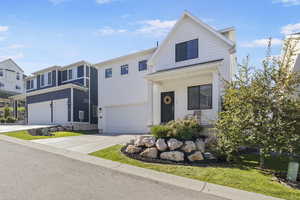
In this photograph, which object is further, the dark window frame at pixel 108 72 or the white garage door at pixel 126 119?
the dark window frame at pixel 108 72

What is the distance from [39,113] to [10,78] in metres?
23.9

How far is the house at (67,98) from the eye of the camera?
1873cm

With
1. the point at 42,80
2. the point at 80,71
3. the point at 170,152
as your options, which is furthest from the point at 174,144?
the point at 42,80

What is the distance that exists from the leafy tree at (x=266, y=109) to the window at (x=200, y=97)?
13.9 feet

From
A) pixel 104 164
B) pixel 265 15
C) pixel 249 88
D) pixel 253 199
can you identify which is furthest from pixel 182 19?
pixel 253 199

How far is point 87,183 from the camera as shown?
16.3 feet

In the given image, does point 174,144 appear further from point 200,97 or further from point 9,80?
point 9,80

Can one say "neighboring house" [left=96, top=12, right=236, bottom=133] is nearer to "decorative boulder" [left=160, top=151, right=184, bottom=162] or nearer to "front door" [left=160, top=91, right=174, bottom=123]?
"front door" [left=160, top=91, right=174, bottom=123]

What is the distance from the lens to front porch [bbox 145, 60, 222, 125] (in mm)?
10250

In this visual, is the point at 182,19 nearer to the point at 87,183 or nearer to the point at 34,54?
the point at 87,183

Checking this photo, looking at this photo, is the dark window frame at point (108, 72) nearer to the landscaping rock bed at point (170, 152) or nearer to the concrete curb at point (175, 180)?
the landscaping rock bed at point (170, 152)

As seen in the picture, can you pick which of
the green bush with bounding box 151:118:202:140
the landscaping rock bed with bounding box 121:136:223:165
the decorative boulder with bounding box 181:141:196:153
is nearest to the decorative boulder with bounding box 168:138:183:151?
the landscaping rock bed with bounding box 121:136:223:165

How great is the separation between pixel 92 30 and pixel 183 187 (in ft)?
38.0

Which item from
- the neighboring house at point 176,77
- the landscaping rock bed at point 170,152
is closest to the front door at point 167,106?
the neighboring house at point 176,77
